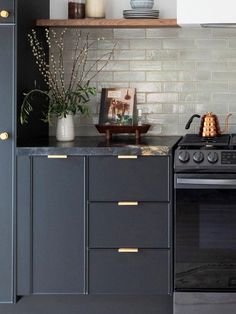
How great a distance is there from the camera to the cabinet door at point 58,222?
4699mm

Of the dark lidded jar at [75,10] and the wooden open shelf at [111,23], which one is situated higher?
the dark lidded jar at [75,10]

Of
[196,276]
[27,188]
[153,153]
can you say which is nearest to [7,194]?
[27,188]

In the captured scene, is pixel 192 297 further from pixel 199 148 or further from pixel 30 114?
pixel 30 114

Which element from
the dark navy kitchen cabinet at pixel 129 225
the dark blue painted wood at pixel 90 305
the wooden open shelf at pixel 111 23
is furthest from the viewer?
the wooden open shelf at pixel 111 23

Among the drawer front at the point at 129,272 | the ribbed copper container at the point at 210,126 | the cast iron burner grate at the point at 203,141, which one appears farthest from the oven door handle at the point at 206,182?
the ribbed copper container at the point at 210,126

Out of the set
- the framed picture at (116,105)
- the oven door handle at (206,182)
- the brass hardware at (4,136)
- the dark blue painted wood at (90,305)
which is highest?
the framed picture at (116,105)

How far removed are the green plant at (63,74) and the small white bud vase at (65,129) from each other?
0.04 m

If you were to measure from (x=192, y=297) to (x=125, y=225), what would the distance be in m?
0.53

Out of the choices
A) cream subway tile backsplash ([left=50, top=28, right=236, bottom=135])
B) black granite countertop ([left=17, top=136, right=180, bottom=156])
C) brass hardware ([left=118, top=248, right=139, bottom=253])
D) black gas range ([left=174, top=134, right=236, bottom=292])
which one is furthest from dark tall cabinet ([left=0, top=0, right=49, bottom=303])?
black gas range ([left=174, top=134, right=236, bottom=292])

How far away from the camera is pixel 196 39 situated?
534 centimetres

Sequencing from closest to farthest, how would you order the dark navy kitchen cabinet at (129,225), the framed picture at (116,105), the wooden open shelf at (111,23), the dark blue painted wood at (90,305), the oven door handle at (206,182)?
the oven door handle at (206,182), the dark navy kitchen cabinet at (129,225), the dark blue painted wood at (90,305), the wooden open shelf at (111,23), the framed picture at (116,105)

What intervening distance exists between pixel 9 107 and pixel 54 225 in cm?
68

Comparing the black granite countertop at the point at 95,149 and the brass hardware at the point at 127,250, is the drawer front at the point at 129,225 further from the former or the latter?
the black granite countertop at the point at 95,149

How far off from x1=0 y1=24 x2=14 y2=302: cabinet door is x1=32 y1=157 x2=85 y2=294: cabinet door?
0.13 metres
